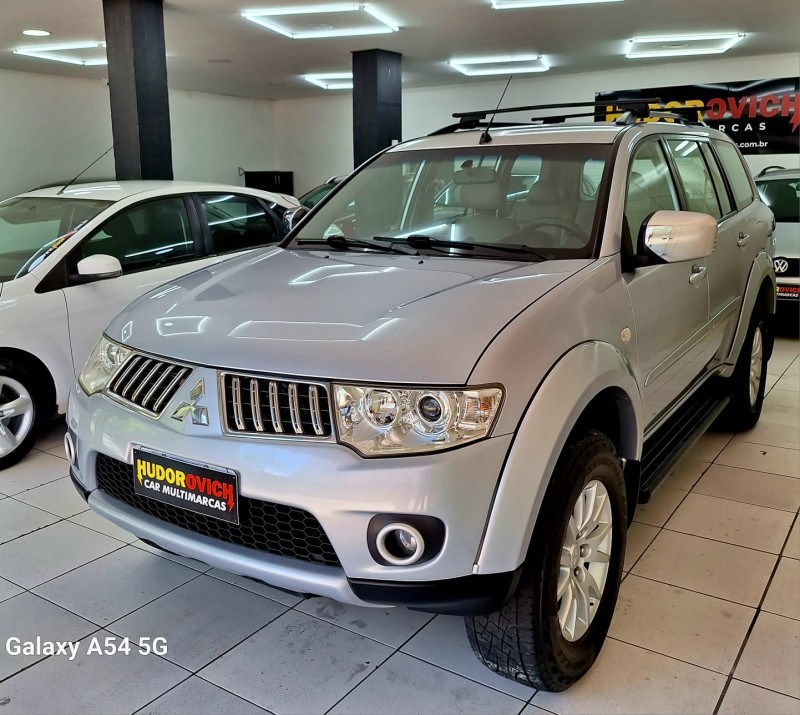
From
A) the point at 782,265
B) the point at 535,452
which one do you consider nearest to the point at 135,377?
the point at 535,452

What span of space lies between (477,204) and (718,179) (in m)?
1.51

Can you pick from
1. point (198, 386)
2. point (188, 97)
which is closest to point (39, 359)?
point (198, 386)

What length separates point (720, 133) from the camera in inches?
148

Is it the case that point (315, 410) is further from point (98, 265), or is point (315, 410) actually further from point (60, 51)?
point (60, 51)

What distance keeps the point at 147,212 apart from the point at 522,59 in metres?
8.53

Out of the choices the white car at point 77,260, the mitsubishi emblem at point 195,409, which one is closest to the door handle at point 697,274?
the mitsubishi emblem at point 195,409

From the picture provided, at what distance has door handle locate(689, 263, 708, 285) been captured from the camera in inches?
→ 110

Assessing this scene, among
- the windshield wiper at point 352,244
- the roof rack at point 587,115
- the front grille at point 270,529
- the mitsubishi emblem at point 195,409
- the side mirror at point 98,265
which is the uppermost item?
the roof rack at point 587,115

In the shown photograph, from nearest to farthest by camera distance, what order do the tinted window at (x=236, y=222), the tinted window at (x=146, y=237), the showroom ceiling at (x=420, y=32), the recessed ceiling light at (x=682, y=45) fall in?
1. the tinted window at (x=146, y=237)
2. the tinted window at (x=236, y=222)
3. the showroom ceiling at (x=420, y=32)
4. the recessed ceiling light at (x=682, y=45)

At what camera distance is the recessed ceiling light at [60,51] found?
980 cm

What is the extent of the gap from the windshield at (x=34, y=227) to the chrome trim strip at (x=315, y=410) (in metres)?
2.67

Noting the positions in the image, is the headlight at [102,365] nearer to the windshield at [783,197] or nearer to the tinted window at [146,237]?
the tinted window at [146,237]

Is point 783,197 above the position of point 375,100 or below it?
below

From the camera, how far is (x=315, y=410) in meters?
1.72
